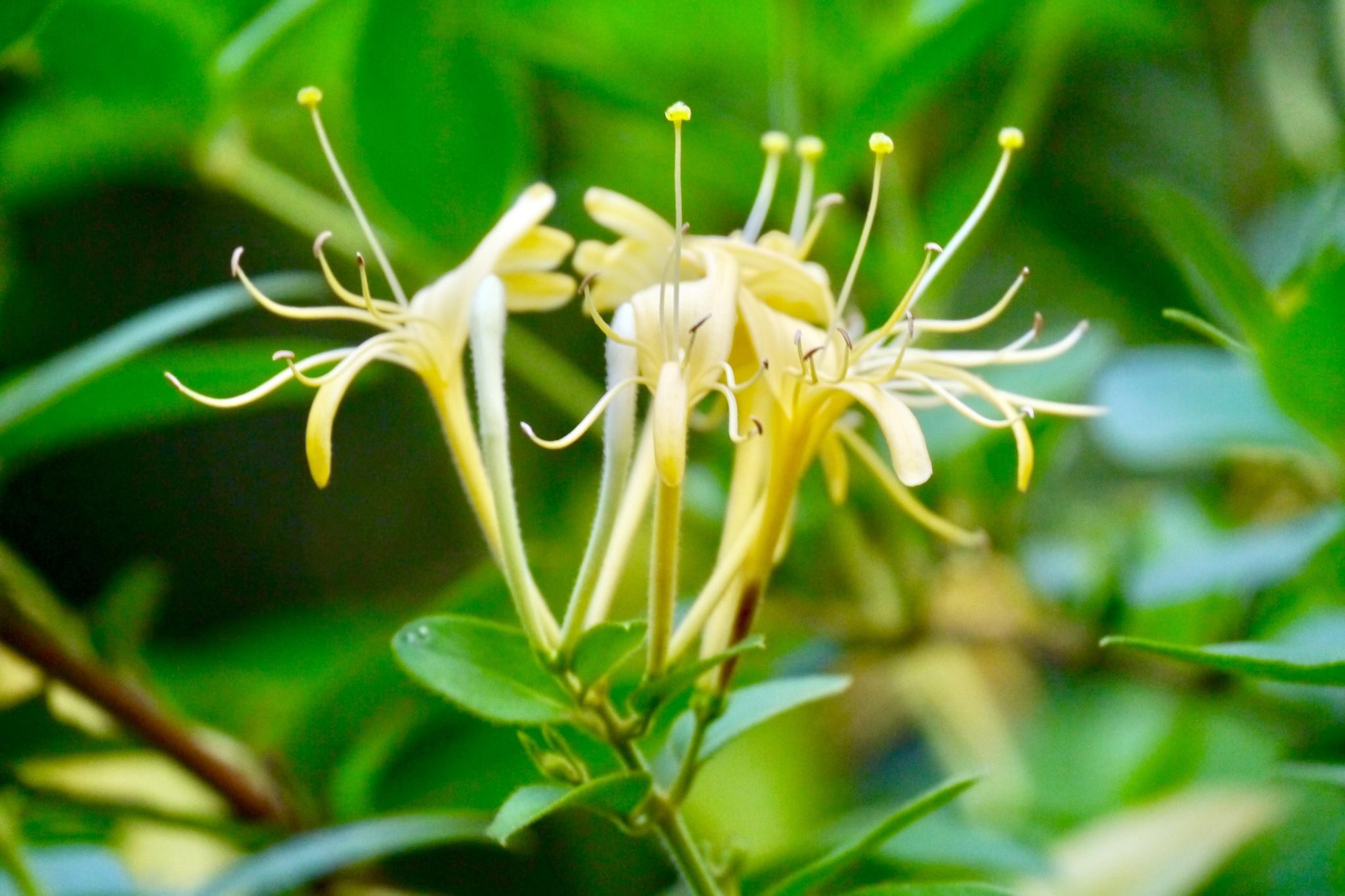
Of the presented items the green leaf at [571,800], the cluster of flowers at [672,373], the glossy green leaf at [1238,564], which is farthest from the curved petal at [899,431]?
the glossy green leaf at [1238,564]

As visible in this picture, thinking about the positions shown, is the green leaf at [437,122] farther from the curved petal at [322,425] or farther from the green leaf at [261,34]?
the curved petal at [322,425]

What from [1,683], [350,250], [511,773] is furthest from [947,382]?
[1,683]

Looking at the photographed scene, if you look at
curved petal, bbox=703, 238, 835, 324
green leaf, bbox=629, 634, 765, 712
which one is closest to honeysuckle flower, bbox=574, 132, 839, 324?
curved petal, bbox=703, 238, 835, 324

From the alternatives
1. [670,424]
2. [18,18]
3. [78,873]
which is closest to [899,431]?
[670,424]

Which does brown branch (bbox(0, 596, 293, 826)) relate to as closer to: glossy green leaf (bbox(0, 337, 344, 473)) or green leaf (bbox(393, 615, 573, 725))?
glossy green leaf (bbox(0, 337, 344, 473))

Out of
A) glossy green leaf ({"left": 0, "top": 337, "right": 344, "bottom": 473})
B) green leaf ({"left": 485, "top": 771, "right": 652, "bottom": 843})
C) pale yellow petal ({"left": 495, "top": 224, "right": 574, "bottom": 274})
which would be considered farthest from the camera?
glossy green leaf ({"left": 0, "top": 337, "right": 344, "bottom": 473})
